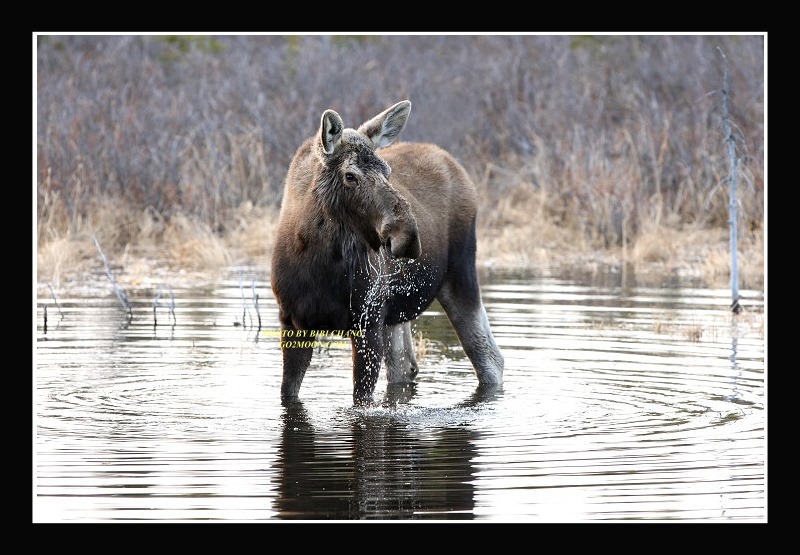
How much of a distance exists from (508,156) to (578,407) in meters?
14.1

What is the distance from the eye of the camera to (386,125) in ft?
30.2

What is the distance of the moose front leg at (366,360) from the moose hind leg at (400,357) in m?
0.99

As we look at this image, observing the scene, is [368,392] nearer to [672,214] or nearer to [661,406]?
[661,406]

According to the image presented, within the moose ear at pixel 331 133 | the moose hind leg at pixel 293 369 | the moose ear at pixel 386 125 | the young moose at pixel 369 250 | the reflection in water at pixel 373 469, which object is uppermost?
the moose ear at pixel 386 125

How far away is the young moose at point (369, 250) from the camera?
8.56 m

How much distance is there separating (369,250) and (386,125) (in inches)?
36.7

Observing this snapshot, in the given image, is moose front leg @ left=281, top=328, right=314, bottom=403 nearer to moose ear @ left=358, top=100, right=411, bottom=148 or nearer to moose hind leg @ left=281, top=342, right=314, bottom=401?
moose hind leg @ left=281, top=342, right=314, bottom=401

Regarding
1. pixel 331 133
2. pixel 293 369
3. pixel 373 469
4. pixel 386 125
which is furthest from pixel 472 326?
pixel 373 469

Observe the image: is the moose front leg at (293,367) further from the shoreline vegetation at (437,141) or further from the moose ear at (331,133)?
the shoreline vegetation at (437,141)

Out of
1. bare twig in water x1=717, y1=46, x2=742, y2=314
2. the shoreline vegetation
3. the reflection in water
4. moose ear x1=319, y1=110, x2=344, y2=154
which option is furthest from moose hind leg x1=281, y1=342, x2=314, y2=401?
the shoreline vegetation

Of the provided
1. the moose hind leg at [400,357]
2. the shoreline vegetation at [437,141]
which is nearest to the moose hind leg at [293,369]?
the moose hind leg at [400,357]

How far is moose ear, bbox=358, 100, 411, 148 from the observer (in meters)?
9.12

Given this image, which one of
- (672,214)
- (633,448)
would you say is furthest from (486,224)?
(633,448)

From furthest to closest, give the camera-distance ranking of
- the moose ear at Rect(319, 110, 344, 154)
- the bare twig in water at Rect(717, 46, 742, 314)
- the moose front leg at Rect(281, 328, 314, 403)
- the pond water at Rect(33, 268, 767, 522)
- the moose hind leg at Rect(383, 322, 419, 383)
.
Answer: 1. the bare twig in water at Rect(717, 46, 742, 314)
2. the moose hind leg at Rect(383, 322, 419, 383)
3. the moose front leg at Rect(281, 328, 314, 403)
4. the moose ear at Rect(319, 110, 344, 154)
5. the pond water at Rect(33, 268, 767, 522)
